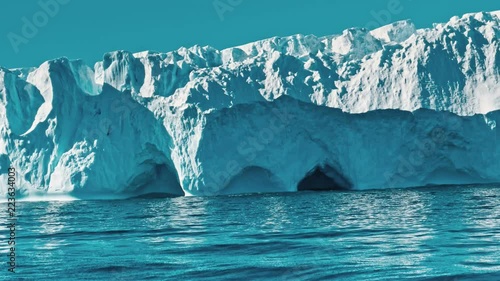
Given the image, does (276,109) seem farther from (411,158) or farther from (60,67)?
(60,67)

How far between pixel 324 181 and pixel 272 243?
26.2m

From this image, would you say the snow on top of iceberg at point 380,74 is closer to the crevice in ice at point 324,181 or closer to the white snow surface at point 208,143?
the white snow surface at point 208,143

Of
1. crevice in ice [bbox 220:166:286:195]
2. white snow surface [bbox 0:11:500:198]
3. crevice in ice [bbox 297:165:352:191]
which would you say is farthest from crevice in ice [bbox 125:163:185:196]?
crevice in ice [bbox 297:165:352:191]

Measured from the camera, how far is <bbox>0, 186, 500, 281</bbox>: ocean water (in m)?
11.4

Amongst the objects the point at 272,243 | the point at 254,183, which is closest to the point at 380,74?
the point at 254,183

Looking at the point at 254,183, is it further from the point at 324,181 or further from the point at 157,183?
the point at 324,181

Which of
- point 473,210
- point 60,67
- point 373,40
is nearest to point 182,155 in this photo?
point 60,67

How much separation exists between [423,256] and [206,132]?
2304cm

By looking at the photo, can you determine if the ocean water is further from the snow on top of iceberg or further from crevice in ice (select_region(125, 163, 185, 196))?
the snow on top of iceberg

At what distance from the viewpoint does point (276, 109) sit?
3581cm

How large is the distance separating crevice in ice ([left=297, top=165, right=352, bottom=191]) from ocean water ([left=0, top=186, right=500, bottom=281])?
11.1 m

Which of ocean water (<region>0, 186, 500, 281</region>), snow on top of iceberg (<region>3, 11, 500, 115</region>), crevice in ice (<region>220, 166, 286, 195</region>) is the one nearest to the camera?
ocean water (<region>0, 186, 500, 281</region>)

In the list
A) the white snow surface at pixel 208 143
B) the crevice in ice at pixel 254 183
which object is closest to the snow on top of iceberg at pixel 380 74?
the white snow surface at pixel 208 143

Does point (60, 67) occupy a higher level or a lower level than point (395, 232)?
higher
